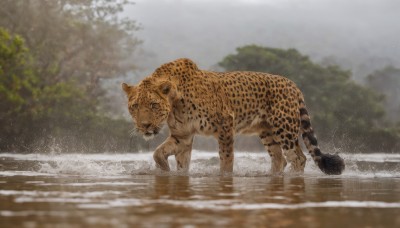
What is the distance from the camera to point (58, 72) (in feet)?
110

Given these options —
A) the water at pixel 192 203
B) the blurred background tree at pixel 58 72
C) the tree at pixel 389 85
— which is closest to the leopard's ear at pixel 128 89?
the water at pixel 192 203

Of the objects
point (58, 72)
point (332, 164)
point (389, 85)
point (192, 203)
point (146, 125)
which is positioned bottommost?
point (192, 203)

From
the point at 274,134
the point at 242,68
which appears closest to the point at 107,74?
the point at 242,68

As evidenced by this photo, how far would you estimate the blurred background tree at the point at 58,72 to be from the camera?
26.4 metres

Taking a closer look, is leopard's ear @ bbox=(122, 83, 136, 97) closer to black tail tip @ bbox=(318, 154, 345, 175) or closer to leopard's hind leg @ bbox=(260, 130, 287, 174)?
leopard's hind leg @ bbox=(260, 130, 287, 174)

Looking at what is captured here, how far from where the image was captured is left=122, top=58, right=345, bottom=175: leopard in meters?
10.1

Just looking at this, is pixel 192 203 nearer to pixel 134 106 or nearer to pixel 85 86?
pixel 134 106

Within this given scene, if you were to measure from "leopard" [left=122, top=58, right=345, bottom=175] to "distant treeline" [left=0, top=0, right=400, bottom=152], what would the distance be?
45.3 feet

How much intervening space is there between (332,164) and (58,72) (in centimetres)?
2389

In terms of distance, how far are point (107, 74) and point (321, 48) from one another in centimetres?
9652

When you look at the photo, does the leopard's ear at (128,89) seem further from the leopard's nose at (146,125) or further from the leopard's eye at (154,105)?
the leopard's nose at (146,125)

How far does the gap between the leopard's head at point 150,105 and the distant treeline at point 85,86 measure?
47.6 ft

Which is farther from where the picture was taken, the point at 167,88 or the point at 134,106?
the point at 167,88

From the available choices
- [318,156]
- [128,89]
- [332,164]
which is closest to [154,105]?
[128,89]
